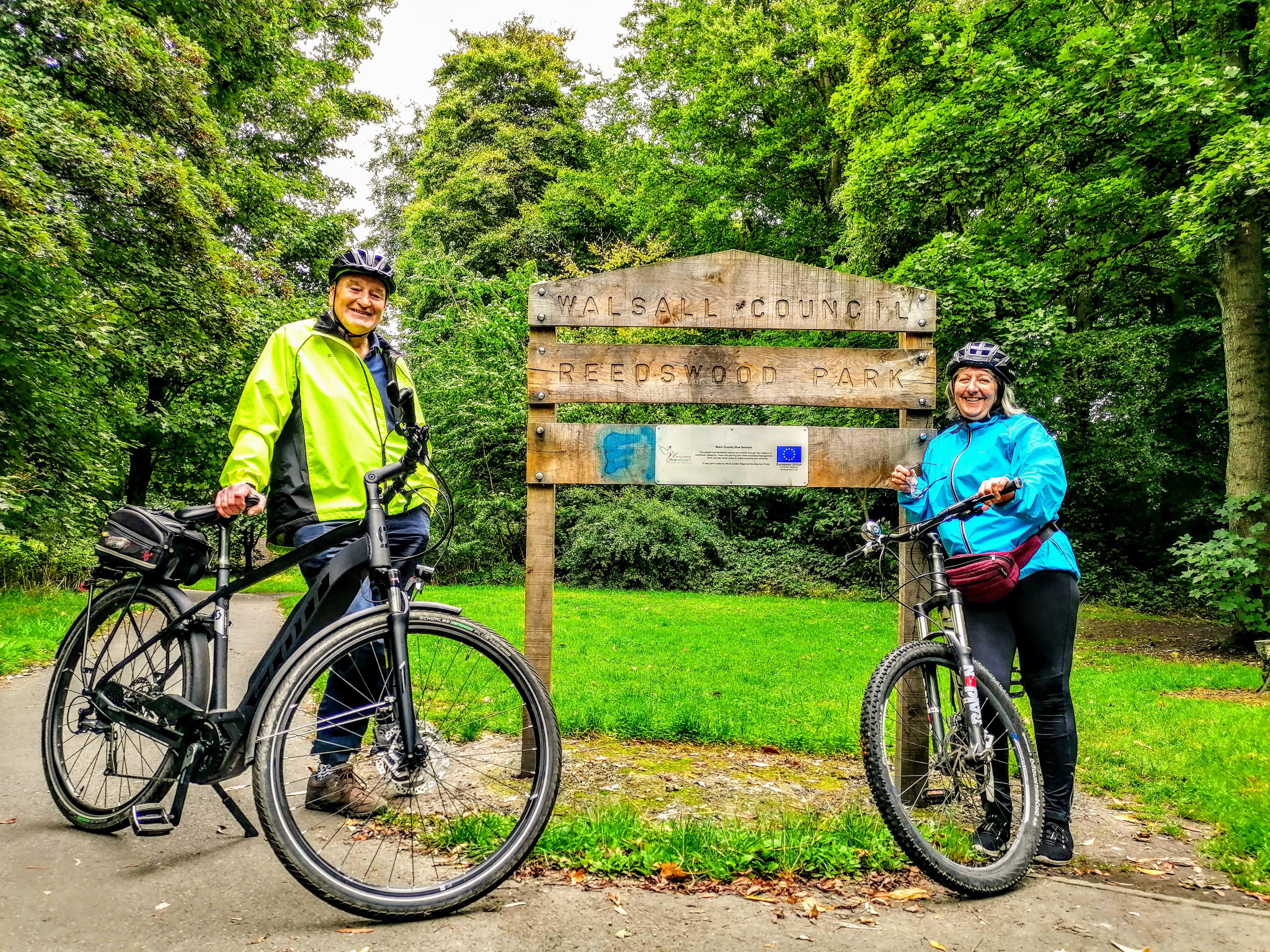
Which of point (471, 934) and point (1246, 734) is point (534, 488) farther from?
point (1246, 734)

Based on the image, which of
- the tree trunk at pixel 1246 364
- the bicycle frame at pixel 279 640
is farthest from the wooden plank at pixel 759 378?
the tree trunk at pixel 1246 364

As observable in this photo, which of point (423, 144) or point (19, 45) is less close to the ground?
point (423, 144)

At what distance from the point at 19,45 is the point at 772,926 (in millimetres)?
13751

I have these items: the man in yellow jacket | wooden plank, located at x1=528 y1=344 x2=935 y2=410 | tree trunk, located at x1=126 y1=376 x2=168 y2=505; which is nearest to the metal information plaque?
wooden plank, located at x1=528 y1=344 x2=935 y2=410

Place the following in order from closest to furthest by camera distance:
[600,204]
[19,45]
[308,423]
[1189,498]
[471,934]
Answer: [471,934] → [308,423] → [19,45] → [1189,498] → [600,204]

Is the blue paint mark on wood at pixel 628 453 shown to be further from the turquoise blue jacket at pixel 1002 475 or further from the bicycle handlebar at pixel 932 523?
the turquoise blue jacket at pixel 1002 475

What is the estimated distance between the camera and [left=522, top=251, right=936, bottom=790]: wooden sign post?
156 inches

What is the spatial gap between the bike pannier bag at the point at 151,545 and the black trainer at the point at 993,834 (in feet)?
10.3

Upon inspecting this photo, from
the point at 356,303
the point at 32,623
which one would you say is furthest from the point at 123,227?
the point at 356,303

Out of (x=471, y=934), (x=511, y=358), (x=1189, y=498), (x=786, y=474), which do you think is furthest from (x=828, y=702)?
(x=511, y=358)

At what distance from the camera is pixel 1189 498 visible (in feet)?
59.3

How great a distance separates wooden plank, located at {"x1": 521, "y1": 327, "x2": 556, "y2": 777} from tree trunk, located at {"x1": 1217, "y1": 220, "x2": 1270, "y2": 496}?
10.6m

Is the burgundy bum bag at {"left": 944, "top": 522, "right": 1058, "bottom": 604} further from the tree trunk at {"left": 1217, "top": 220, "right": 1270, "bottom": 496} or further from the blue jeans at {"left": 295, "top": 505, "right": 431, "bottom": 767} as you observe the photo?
the tree trunk at {"left": 1217, "top": 220, "right": 1270, "bottom": 496}

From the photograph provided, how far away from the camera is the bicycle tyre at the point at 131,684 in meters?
2.92
